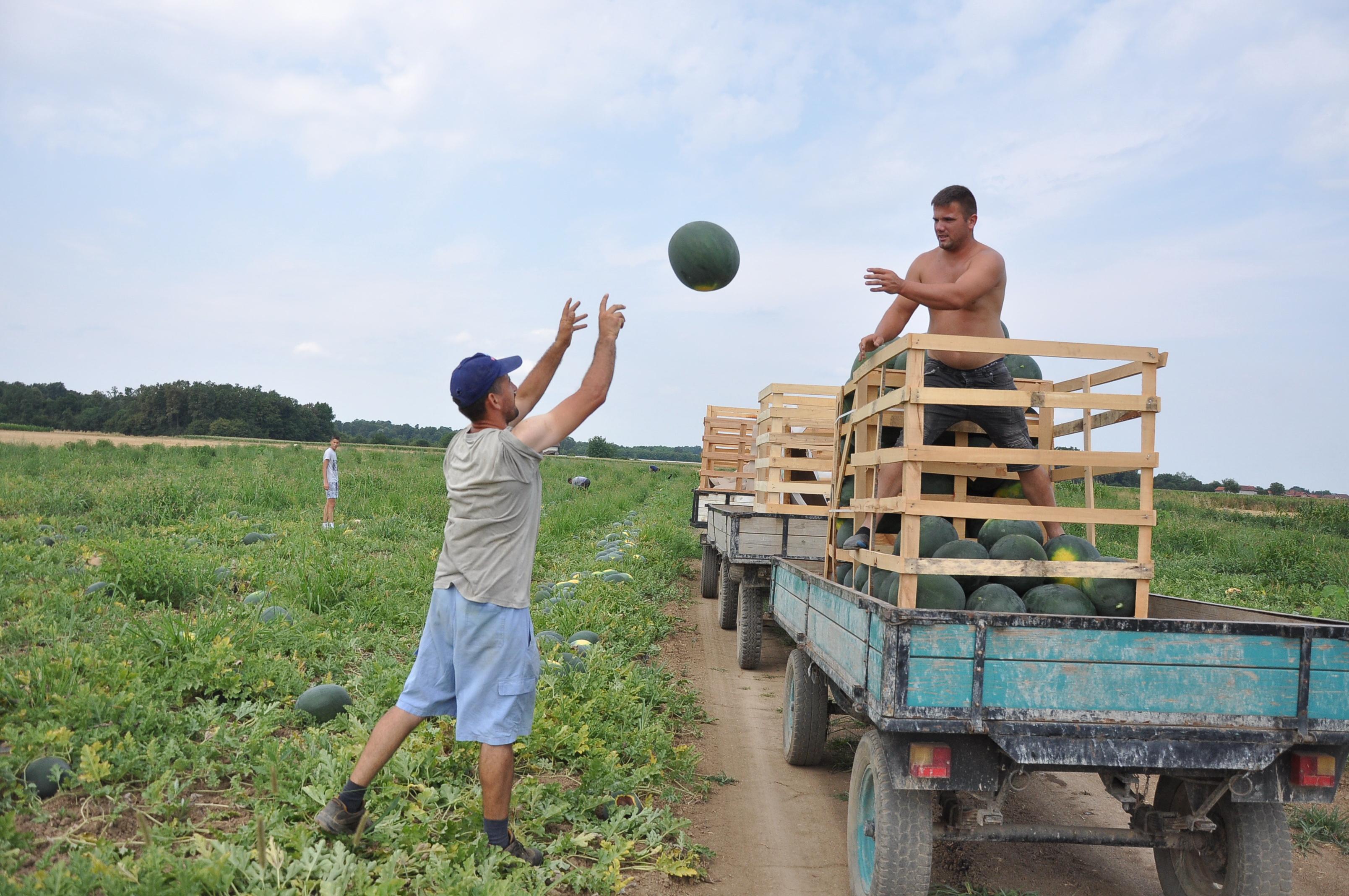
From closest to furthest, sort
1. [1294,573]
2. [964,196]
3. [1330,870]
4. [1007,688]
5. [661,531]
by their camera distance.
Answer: [1007,688] → [1330,870] → [964,196] → [1294,573] → [661,531]

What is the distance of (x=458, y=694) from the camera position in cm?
355

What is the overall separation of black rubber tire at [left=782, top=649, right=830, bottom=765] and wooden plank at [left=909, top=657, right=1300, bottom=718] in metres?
2.00

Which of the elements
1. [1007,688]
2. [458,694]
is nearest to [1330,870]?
[1007,688]

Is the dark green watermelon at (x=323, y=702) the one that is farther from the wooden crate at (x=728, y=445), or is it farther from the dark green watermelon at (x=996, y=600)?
the wooden crate at (x=728, y=445)

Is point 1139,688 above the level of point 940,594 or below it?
below

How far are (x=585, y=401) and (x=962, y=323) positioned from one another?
8.20ft

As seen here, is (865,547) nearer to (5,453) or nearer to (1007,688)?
(1007,688)

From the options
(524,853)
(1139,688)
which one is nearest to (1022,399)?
(1139,688)

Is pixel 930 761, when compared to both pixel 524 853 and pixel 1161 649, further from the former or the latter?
pixel 524 853

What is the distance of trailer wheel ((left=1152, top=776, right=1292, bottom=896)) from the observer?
345cm

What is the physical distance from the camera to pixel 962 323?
5023 millimetres

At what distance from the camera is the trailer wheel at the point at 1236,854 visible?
3447mm

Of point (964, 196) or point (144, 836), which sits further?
point (964, 196)

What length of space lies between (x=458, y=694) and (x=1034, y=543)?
8.65ft
